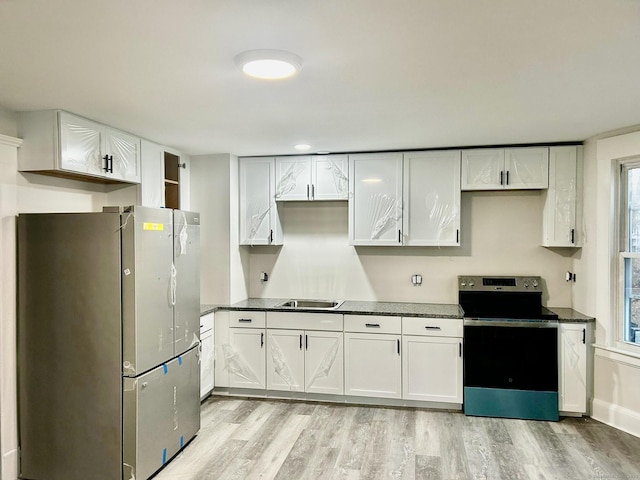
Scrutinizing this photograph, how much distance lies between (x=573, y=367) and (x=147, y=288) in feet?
11.0

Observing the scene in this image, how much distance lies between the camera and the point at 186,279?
10.5 feet

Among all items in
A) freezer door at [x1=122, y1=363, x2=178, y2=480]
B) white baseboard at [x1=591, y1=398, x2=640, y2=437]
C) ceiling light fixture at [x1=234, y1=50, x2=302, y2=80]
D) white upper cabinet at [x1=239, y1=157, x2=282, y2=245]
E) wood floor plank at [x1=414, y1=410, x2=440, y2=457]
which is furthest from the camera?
white upper cabinet at [x1=239, y1=157, x2=282, y2=245]

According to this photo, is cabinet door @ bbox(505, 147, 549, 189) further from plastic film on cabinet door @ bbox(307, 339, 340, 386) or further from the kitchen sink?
plastic film on cabinet door @ bbox(307, 339, 340, 386)

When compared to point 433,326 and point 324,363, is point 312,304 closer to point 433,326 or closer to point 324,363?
point 324,363

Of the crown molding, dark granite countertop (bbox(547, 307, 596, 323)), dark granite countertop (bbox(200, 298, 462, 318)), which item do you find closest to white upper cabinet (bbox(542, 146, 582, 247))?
dark granite countertop (bbox(547, 307, 596, 323))

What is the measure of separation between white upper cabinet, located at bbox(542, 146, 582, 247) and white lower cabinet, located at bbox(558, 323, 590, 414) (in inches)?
29.4

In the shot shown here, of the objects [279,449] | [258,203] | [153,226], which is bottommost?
[279,449]

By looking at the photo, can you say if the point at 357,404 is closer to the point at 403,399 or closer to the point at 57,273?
the point at 403,399

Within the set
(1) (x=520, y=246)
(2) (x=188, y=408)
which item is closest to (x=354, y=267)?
(1) (x=520, y=246)

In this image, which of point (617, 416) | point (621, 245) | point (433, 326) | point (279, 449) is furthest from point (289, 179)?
point (617, 416)

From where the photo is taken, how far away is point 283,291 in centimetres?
477

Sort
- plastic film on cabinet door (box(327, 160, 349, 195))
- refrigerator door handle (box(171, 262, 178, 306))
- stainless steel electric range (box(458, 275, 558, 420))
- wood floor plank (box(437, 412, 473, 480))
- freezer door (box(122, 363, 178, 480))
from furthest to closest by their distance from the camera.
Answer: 1. plastic film on cabinet door (box(327, 160, 349, 195))
2. stainless steel electric range (box(458, 275, 558, 420))
3. refrigerator door handle (box(171, 262, 178, 306))
4. wood floor plank (box(437, 412, 473, 480))
5. freezer door (box(122, 363, 178, 480))

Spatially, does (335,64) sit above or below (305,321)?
above

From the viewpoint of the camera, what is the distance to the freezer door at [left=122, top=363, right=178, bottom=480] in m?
2.65
